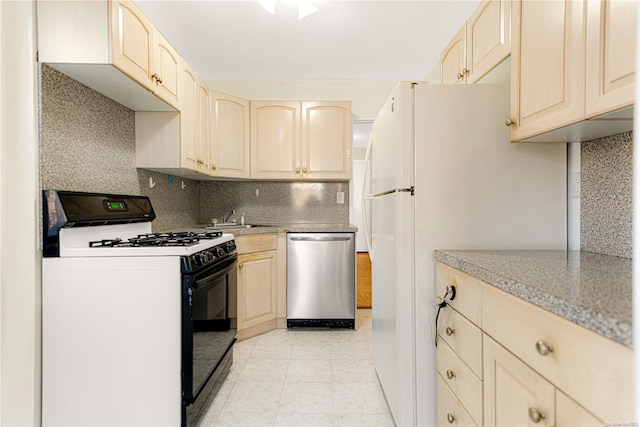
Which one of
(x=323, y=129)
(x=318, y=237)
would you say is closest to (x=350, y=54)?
(x=323, y=129)

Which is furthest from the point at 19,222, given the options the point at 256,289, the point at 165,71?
the point at 256,289

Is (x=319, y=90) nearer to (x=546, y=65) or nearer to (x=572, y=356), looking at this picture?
(x=546, y=65)

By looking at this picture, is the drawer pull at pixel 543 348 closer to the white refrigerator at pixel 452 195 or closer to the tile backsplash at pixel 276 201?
the white refrigerator at pixel 452 195

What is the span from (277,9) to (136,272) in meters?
1.93

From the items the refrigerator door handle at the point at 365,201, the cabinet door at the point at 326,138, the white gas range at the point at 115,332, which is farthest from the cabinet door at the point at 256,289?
the white gas range at the point at 115,332

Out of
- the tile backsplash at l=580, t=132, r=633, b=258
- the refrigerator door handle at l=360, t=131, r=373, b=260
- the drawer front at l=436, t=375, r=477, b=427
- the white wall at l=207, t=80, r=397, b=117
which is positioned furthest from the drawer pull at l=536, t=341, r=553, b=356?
the white wall at l=207, t=80, r=397, b=117

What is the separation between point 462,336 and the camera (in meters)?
1.09

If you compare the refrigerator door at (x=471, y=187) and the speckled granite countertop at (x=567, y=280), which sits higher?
the refrigerator door at (x=471, y=187)

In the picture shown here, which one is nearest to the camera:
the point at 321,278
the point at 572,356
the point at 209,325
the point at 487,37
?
the point at 572,356

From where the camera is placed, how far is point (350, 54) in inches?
112

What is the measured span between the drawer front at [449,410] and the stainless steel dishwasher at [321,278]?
5.11ft

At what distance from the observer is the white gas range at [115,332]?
136 cm

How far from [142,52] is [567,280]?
2036mm

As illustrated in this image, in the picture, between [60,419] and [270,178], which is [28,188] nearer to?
[60,419]
